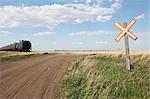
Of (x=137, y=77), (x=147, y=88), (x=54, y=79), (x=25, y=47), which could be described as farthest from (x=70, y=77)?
(x=25, y=47)

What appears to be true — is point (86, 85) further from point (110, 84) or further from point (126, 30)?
point (126, 30)

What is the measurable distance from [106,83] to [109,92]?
1.08m

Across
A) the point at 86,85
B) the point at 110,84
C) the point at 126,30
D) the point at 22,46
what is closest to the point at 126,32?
the point at 126,30

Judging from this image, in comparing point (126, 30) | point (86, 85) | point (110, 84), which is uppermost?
point (126, 30)

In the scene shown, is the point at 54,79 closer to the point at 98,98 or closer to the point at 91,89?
the point at 91,89

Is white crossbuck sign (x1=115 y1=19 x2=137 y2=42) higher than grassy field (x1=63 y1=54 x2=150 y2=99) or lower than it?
higher

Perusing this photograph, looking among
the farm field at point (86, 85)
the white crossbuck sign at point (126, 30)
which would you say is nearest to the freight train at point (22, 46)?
the farm field at point (86, 85)

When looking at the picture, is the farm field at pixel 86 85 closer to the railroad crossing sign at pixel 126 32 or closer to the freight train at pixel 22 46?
the railroad crossing sign at pixel 126 32

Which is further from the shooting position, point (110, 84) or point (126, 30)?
point (126, 30)

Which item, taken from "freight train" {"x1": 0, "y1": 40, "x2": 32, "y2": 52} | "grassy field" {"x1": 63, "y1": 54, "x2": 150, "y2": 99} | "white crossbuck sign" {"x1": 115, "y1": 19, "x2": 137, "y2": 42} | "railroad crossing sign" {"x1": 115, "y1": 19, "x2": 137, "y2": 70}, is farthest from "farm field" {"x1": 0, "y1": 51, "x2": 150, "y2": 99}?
"freight train" {"x1": 0, "y1": 40, "x2": 32, "y2": 52}

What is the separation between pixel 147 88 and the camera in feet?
35.4

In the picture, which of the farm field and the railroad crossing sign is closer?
the farm field

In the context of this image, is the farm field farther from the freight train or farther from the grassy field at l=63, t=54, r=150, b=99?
the freight train

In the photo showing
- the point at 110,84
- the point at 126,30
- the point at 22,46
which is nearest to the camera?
the point at 110,84
